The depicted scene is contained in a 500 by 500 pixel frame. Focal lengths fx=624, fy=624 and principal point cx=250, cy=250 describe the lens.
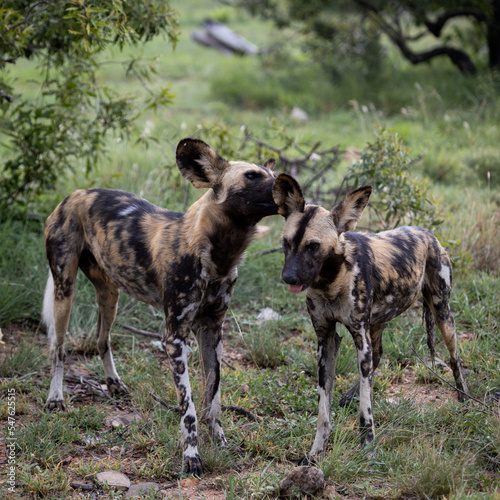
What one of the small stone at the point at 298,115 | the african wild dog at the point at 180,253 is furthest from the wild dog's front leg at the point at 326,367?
the small stone at the point at 298,115

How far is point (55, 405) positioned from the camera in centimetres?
334

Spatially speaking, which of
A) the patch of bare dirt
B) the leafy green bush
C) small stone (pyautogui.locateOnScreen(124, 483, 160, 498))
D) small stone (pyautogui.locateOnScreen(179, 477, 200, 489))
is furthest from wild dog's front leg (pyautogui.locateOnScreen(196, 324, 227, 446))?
the leafy green bush

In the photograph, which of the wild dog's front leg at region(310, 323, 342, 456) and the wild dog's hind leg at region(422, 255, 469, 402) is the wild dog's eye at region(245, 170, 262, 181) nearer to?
the wild dog's front leg at region(310, 323, 342, 456)

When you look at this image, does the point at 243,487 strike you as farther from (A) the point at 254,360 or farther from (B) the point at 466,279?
(B) the point at 466,279

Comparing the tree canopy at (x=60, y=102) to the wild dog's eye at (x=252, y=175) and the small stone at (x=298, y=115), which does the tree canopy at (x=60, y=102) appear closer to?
the wild dog's eye at (x=252, y=175)

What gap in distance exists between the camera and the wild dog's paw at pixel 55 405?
3.33 metres

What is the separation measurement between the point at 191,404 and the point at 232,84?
798 cm

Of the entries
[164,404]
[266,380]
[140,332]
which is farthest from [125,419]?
[140,332]

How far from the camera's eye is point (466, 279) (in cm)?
459

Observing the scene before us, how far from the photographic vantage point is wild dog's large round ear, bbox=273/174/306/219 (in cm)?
255

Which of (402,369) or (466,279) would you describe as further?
(466,279)

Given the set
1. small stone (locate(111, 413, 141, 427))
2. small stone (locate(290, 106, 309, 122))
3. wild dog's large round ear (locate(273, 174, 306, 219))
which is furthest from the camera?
small stone (locate(290, 106, 309, 122))

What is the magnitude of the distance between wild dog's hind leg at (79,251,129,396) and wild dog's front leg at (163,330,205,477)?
772mm

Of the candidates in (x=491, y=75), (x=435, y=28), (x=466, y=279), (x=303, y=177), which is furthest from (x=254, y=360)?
(x=435, y=28)
